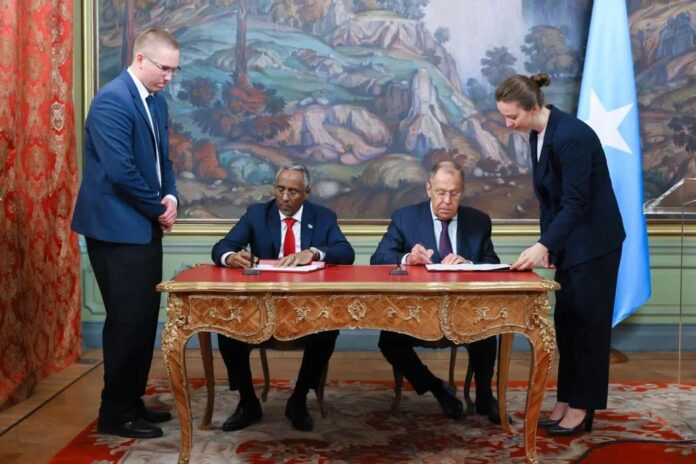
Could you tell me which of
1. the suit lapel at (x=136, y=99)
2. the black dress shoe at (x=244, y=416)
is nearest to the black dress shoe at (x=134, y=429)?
the black dress shoe at (x=244, y=416)

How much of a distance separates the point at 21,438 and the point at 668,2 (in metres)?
5.19

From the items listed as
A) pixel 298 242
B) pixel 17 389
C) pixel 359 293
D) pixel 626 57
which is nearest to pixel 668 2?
pixel 626 57

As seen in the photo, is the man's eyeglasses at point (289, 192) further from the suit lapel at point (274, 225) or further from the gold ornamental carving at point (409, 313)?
the gold ornamental carving at point (409, 313)

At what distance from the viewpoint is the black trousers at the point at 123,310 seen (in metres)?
4.44

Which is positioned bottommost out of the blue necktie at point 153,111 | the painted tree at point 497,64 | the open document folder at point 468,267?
the open document folder at point 468,267

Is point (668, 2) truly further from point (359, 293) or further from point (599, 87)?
point (359, 293)

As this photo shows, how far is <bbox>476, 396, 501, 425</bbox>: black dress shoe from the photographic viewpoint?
15.3 ft

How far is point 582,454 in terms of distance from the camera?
4.09 meters

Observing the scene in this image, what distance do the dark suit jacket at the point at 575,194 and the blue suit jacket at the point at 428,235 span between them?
53 centimetres

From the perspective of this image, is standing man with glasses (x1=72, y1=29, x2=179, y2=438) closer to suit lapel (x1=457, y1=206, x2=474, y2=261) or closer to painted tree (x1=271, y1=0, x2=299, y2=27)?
suit lapel (x1=457, y1=206, x2=474, y2=261)

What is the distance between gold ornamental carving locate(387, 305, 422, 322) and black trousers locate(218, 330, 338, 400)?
0.94 meters

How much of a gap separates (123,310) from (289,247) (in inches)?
36.4

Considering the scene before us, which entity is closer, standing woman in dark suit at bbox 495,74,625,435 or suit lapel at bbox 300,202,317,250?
standing woman in dark suit at bbox 495,74,625,435

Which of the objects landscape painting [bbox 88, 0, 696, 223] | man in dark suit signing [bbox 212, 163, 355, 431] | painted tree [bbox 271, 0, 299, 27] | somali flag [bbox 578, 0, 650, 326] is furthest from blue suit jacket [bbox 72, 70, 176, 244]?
somali flag [bbox 578, 0, 650, 326]
